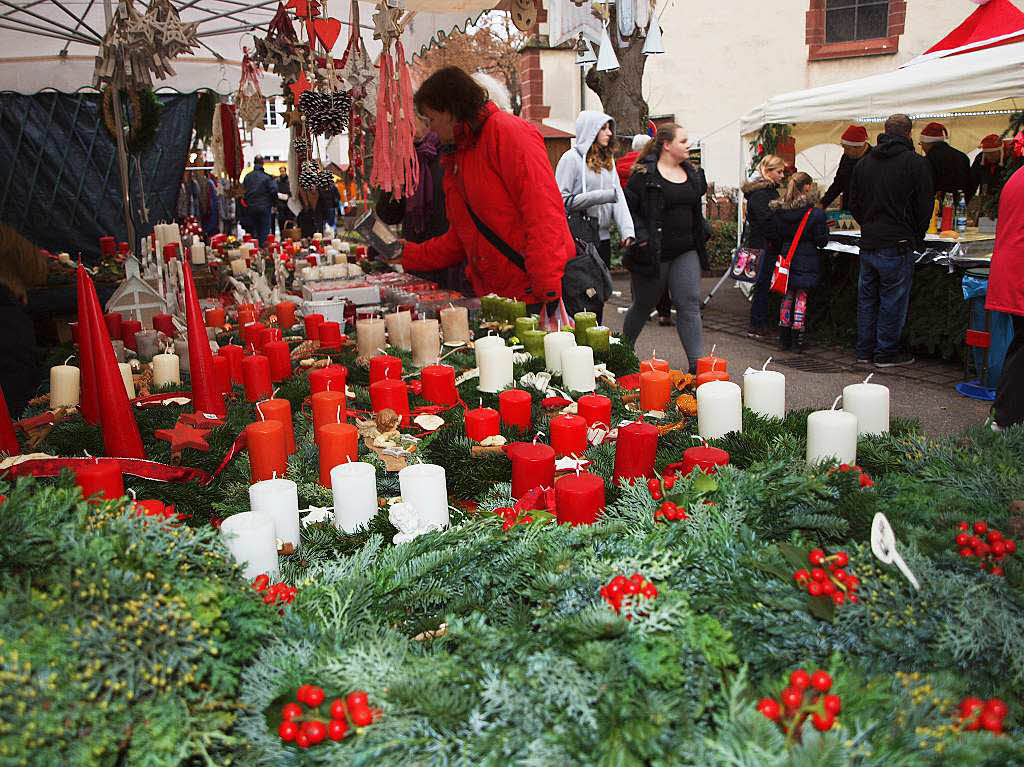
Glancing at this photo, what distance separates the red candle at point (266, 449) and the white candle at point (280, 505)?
0.86ft

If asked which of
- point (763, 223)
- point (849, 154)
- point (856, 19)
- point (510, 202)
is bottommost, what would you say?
point (763, 223)

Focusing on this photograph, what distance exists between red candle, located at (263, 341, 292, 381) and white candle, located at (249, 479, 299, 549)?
3.59ft

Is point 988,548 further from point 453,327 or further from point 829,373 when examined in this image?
point 829,373

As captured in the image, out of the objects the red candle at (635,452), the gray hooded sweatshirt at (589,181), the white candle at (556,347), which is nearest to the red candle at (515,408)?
the red candle at (635,452)

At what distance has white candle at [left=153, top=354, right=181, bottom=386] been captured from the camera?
8.27 ft

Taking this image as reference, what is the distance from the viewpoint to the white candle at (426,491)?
144 centimetres

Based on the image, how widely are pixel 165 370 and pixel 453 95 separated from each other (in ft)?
4.82

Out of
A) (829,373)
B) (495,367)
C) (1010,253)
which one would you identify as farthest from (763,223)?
(495,367)

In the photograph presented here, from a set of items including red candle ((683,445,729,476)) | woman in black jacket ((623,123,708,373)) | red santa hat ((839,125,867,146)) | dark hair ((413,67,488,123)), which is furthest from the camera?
red santa hat ((839,125,867,146))

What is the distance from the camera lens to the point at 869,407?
5.93 ft

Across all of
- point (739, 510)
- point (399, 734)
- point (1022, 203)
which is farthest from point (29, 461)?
point (1022, 203)

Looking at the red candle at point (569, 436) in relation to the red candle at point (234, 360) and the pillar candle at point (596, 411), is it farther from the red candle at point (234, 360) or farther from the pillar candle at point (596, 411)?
the red candle at point (234, 360)

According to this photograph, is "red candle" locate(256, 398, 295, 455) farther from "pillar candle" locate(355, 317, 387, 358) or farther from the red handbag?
the red handbag

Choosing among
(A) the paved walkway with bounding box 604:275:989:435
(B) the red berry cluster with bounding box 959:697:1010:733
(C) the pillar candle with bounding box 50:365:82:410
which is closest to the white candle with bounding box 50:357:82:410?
(C) the pillar candle with bounding box 50:365:82:410
